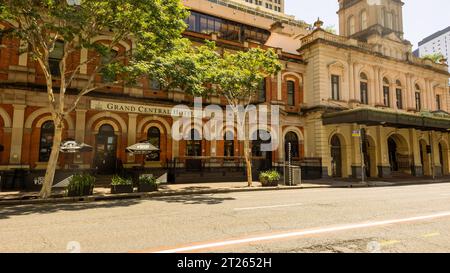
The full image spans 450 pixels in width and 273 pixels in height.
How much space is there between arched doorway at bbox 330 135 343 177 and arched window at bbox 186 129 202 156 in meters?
12.6

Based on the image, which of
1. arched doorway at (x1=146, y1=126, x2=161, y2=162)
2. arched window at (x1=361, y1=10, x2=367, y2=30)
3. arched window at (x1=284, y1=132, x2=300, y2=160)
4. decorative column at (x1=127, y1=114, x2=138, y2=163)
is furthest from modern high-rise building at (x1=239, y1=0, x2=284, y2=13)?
decorative column at (x1=127, y1=114, x2=138, y2=163)

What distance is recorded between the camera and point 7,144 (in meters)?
16.0

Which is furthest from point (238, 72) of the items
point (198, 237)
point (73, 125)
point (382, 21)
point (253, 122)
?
point (382, 21)

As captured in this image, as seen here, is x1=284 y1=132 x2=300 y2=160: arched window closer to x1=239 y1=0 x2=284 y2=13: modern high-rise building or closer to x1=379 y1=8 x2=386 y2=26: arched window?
→ x1=379 y1=8 x2=386 y2=26: arched window

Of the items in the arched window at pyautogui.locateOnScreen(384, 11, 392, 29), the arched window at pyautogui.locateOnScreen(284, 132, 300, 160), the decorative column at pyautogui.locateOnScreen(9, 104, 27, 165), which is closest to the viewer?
the decorative column at pyautogui.locateOnScreen(9, 104, 27, 165)

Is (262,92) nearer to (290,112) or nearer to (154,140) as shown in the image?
(290,112)

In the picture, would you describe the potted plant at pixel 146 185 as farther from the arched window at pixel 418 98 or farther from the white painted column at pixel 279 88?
Answer: the arched window at pixel 418 98

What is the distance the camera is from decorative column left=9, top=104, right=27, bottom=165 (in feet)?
52.5

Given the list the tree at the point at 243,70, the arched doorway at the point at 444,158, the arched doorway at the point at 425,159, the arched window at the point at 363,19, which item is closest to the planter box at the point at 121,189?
the tree at the point at 243,70

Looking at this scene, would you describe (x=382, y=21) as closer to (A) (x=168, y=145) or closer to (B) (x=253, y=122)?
(B) (x=253, y=122)

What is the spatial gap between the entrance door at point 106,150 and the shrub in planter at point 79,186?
5722 millimetres

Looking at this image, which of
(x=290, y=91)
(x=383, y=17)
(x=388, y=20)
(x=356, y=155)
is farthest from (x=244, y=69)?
(x=388, y=20)

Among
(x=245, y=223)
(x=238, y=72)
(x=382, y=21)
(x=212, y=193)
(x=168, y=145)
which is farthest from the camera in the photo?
(x=382, y=21)

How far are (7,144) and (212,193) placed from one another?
1215 centimetres
